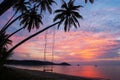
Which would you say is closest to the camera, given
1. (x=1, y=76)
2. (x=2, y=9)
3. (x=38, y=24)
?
(x=2, y=9)

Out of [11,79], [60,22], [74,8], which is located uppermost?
[74,8]

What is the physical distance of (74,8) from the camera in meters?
43.6

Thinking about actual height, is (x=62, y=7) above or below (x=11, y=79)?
above

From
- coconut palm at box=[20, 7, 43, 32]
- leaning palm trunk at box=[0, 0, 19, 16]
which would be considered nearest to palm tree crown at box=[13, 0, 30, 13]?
coconut palm at box=[20, 7, 43, 32]

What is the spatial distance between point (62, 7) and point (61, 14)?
4.49 feet

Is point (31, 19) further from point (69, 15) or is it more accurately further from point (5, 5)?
point (5, 5)

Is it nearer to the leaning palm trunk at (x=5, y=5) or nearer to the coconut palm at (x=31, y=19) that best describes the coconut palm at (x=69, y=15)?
the coconut palm at (x=31, y=19)

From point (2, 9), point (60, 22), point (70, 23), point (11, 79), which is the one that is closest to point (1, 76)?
point (11, 79)

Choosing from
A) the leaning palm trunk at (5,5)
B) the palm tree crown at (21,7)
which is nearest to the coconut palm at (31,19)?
the palm tree crown at (21,7)

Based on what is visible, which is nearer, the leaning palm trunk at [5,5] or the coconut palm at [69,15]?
the leaning palm trunk at [5,5]

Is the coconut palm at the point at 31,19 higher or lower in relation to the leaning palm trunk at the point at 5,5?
higher

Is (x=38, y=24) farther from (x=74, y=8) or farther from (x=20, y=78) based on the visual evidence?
(x=20, y=78)

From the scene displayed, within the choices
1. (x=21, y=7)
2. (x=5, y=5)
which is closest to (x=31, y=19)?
(x=21, y=7)

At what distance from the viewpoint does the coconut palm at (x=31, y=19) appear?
45719 millimetres
